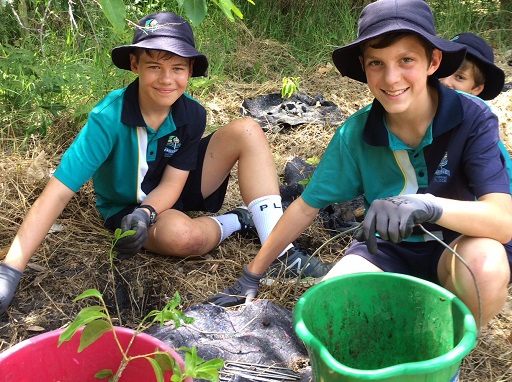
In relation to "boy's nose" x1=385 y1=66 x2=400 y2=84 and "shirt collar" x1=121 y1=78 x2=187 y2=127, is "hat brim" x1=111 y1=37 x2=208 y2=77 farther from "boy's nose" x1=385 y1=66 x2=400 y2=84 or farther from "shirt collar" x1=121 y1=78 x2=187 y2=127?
"boy's nose" x1=385 y1=66 x2=400 y2=84

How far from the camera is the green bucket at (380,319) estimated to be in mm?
1403

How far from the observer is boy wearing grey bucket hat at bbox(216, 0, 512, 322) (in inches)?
61.5

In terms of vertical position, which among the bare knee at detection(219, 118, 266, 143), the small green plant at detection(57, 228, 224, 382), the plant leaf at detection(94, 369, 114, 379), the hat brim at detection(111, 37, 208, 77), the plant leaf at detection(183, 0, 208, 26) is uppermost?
the plant leaf at detection(183, 0, 208, 26)

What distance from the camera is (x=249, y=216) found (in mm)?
2555

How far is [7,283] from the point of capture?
1.86 metres

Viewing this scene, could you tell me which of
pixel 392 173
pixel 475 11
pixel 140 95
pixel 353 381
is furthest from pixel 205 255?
pixel 475 11

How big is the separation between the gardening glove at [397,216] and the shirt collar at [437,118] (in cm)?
30

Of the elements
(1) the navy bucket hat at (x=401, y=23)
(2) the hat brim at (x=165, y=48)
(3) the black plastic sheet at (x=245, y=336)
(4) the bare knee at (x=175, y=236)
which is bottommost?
(3) the black plastic sheet at (x=245, y=336)

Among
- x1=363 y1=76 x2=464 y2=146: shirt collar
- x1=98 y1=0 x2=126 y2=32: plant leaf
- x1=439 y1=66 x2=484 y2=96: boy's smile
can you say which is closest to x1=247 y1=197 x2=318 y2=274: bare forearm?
x1=363 y1=76 x2=464 y2=146: shirt collar

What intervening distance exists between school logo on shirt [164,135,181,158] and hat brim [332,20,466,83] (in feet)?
2.31

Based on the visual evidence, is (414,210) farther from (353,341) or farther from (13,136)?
(13,136)

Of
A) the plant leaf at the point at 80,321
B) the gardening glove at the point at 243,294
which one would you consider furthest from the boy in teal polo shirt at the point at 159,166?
the plant leaf at the point at 80,321

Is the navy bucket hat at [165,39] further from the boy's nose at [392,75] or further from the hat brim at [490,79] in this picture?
the hat brim at [490,79]

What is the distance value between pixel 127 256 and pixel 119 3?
118cm
